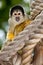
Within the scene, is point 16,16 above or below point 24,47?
below

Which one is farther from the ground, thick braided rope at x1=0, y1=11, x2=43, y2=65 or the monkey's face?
thick braided rope at x1=0, y1=11, x2=43, y2=65

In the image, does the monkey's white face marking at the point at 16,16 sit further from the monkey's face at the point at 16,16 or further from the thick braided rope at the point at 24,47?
the thick braided rope at the point at 24,47

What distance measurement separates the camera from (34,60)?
51cm

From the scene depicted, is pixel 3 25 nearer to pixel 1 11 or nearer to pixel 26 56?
pixel 1 11

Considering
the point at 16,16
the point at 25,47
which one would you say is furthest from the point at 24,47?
the point at 16,16

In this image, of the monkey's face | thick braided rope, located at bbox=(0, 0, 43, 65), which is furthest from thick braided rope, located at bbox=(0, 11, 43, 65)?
the monkey's face

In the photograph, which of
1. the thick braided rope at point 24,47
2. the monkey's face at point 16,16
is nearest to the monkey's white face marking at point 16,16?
the monkey's face at point 16,16

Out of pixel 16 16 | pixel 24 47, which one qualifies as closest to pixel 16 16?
pixel 16 16

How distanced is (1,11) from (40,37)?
4.53 m

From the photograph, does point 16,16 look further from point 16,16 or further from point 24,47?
point 24,47

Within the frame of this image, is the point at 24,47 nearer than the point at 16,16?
Yes

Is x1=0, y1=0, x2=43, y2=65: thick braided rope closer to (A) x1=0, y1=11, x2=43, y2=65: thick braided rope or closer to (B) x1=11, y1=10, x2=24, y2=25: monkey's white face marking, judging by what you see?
(A) x1=0, y1=11, x2=43, y2=65: thick braided rope

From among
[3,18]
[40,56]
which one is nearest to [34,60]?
[40,56]

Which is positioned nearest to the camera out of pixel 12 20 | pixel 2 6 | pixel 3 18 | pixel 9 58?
pixel 9 58
